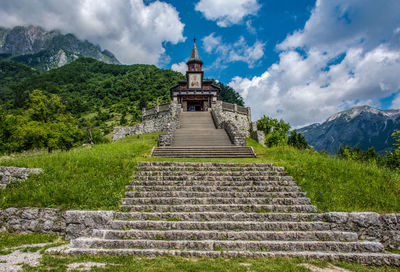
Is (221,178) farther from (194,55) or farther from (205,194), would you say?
(194,55)

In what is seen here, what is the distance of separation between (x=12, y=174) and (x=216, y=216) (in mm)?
8463

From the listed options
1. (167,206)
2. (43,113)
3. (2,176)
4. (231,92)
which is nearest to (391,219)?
(167,206)

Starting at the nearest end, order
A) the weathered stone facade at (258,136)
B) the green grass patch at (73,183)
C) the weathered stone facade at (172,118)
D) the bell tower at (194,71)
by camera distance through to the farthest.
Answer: the green grass patch at (73,183), the weathered stone facade at (258,136), the weathered stone facade at (172,118), the bell tower at (194,71)

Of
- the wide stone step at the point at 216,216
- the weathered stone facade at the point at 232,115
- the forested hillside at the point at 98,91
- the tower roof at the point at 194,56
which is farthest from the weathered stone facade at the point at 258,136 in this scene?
the forested hillside at the point at 98,91

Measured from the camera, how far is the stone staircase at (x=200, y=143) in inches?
574

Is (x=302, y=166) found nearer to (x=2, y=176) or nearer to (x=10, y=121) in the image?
(x=2, y=176)

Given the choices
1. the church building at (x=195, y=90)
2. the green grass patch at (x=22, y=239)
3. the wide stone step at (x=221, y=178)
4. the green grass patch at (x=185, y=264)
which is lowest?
the green grass patch at (x=22, y=239)

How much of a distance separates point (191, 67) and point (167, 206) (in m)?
36.8

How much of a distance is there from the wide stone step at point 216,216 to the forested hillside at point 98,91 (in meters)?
35.6

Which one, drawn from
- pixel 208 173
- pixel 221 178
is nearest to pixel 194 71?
pixel 208 173

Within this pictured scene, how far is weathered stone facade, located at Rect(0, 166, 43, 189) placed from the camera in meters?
8.55

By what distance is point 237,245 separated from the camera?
590 centimetres

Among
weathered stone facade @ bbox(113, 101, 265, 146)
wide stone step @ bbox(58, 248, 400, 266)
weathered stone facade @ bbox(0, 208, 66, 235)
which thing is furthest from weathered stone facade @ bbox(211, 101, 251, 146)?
wide stone step @ bbox(58, 248, 400, 266)

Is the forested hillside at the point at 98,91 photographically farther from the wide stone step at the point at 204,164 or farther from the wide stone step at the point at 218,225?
the wide stone step at the point at 218,225
